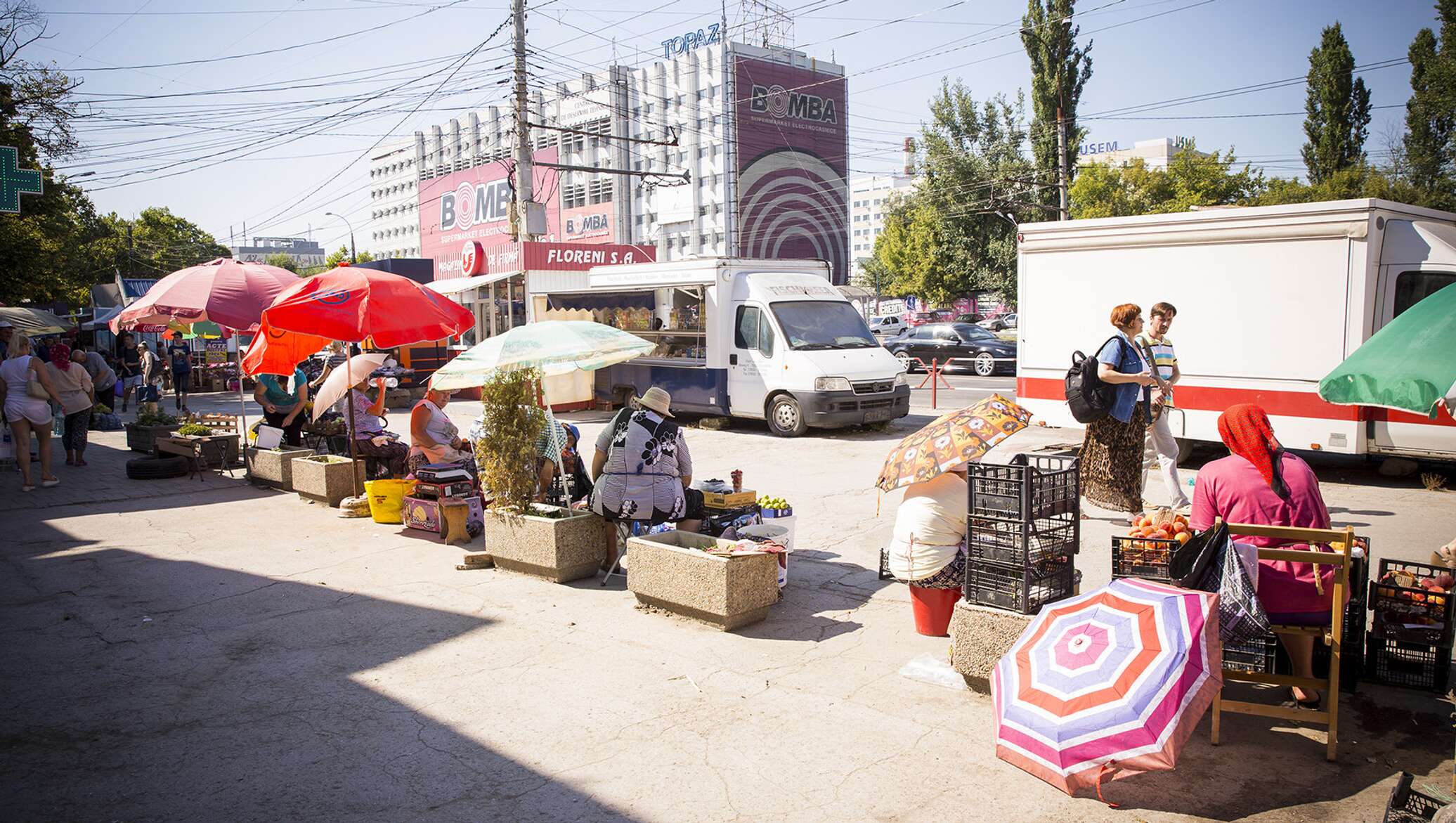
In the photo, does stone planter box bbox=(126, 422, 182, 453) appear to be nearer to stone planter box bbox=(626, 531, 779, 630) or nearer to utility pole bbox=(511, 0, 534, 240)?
stone planter box bbox=(626, 531, 779, 630)

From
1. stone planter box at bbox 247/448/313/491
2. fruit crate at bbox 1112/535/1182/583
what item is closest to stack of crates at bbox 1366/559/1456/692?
fruit crate at bbox 1112/535/1182/583

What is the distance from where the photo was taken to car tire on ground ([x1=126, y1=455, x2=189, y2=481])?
1262 centimetres

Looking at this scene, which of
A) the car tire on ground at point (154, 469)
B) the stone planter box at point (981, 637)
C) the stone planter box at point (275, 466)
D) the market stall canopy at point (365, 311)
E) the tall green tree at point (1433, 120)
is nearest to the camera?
the stone planter box at point (981, 637)

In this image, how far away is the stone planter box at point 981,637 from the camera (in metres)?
4.59

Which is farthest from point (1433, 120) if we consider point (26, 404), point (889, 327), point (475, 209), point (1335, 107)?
point (475, 209)

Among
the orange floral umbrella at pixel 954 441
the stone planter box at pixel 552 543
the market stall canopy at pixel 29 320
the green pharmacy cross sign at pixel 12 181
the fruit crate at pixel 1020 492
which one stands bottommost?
the stone planter box at pixel 552 543

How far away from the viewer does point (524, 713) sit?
4777 mm

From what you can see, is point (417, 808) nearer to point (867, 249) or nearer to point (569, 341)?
point (569, 341)

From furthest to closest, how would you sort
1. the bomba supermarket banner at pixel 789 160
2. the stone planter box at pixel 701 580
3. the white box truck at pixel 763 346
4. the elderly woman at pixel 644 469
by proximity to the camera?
the bomba supermarket banner at pixel 789 160 → the white box truck at pixel 763 346 → the elderly woman at pixel 644 469 → the stone planter box at pixel 701 580

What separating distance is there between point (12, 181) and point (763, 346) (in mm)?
9755

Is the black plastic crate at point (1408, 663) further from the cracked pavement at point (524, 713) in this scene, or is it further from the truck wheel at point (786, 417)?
the truck wheel at point (786, 417)

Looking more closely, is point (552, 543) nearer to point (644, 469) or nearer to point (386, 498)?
point (644, 469)

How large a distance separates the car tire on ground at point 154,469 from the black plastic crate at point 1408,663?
13.7m

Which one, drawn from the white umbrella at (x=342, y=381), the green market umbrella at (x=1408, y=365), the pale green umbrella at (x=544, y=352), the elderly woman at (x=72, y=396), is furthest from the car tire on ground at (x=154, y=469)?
the green market umbrella at (x=1408, y=365)
